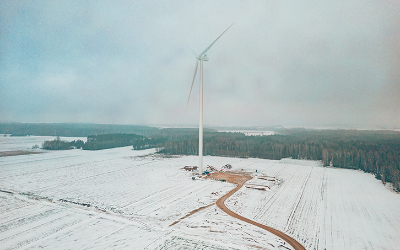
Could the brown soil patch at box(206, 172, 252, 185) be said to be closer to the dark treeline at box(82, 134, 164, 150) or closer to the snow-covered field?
the snow-covered field

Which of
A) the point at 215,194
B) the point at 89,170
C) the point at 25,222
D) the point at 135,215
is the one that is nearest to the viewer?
the point at 25,222

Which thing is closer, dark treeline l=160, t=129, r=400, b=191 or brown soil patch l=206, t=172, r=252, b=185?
brown soil patch l=206, t=172, r=252, b=185

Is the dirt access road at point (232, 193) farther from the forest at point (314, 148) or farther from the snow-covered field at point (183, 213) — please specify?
the forest at point (314, 148)

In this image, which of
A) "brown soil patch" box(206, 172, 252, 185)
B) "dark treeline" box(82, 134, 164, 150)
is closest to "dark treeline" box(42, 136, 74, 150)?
"dark treeline" box(82, 134, 164, 150)

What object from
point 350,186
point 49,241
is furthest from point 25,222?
point 350,186

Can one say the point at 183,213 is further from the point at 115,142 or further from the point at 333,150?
the point at 115,142

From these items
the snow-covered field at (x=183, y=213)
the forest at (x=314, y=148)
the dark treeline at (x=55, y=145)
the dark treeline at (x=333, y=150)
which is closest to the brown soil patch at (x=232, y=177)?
the snow-covered field at (x=183, y=213)

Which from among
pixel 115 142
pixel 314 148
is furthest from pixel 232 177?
pixel 115 142

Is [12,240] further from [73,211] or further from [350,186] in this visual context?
[350,186]
